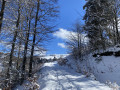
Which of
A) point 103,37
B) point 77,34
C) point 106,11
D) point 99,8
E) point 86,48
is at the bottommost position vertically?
point 86,48

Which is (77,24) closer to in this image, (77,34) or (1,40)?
(77,34)

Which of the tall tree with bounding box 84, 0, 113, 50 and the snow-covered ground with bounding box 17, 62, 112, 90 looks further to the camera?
the tall tree with bounding box 84, 0, 113, 50

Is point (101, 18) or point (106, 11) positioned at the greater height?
point (106, 11)

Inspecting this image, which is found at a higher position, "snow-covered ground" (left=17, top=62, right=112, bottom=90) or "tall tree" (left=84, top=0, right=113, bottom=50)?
"tall tree" (left=84, top=0, right=113, bottom=50)

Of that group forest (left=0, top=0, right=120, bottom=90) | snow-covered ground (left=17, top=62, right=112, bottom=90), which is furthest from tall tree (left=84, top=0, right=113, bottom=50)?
snow-covered ground (left=17, top=62, right=112, bottom=90)

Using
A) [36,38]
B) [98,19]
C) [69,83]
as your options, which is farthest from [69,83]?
[98,19]

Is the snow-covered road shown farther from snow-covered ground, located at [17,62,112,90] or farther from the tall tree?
the tall tree

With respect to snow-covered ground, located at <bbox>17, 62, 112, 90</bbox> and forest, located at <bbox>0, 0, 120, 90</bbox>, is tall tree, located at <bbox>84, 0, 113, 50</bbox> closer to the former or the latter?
forest, located at <bbox>0, 0, 120, 90</bbox>

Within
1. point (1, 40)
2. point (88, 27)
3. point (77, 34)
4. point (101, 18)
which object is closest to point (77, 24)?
point (77, 34)

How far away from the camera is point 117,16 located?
9406 mm

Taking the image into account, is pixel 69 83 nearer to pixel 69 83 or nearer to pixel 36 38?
pixel 69 83

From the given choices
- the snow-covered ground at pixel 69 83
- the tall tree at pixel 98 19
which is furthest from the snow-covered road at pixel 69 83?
the tall tree at pixel 98 19

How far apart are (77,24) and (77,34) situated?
2117mm

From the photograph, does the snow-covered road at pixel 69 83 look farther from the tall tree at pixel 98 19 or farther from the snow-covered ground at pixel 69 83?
the tall tree at pixel 98 19
